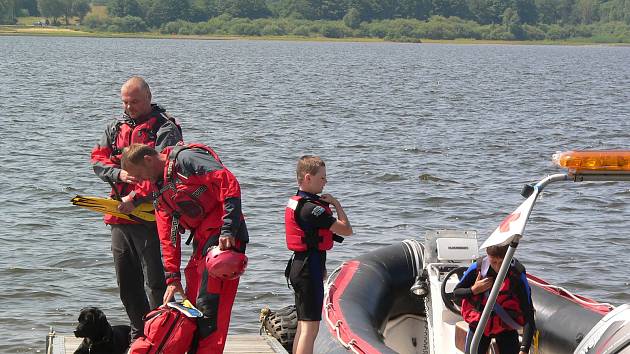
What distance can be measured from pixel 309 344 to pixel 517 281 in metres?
1.17

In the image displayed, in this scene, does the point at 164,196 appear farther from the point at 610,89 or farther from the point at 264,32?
the point at 264,32

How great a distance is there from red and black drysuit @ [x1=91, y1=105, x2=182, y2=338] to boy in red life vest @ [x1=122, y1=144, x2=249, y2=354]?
744 mm

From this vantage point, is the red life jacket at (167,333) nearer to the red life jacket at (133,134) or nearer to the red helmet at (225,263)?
the red helmet at (225,263)

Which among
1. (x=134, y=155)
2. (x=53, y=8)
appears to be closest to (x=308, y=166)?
(x=134, y=155)

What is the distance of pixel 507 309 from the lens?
565 centimetres

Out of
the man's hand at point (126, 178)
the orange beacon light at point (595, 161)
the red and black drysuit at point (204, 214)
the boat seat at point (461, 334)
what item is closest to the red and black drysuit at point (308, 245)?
the red and black drysuit at point (204, 214)

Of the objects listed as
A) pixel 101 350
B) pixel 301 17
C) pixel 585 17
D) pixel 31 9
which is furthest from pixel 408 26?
pixel 101 350

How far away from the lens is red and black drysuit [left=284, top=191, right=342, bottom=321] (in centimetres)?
575

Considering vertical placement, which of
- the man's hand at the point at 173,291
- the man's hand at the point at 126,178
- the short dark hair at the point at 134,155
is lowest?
the man's hand at the point at 173,291

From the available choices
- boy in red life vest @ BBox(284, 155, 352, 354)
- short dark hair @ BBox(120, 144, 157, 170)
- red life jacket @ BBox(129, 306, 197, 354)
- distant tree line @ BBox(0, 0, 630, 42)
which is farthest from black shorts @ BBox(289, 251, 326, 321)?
distant tree line @ BBox(0, 0, 630, 42)

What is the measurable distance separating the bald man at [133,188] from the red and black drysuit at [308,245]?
3.10ft

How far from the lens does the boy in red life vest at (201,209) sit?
547 centimetres

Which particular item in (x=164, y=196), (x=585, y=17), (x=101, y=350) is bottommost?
(x=585, y=17)

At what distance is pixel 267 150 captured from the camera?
68.5 feet
